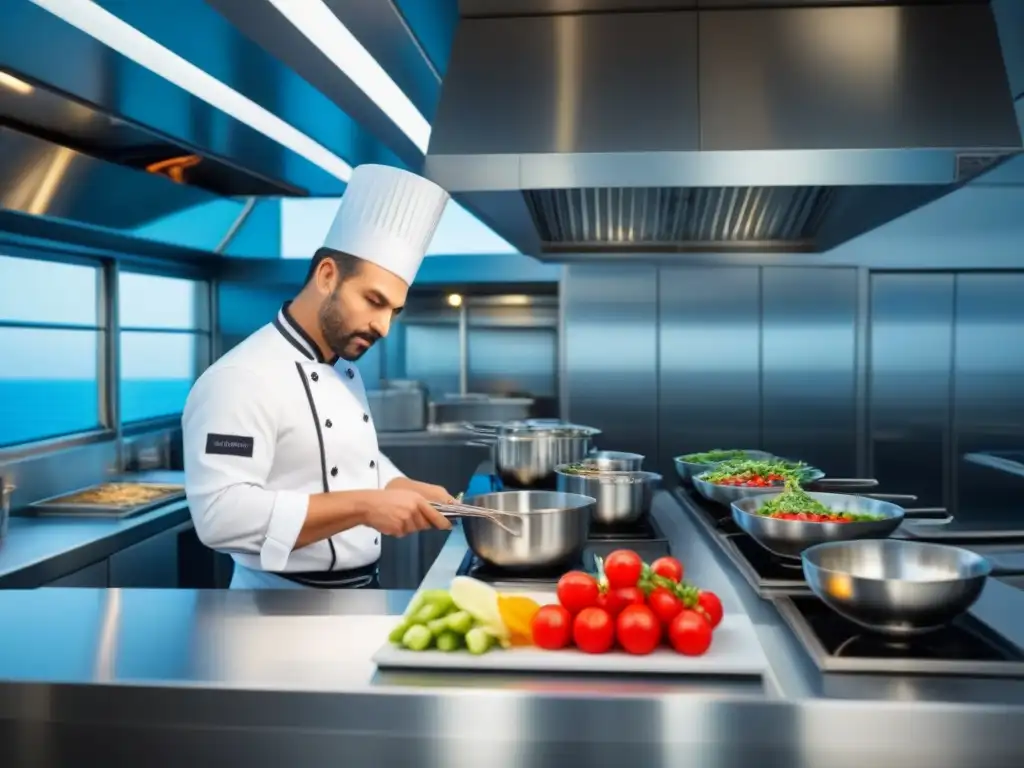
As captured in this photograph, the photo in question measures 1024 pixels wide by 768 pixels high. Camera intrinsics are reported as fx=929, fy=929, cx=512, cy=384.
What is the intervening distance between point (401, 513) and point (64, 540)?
5.87 feet

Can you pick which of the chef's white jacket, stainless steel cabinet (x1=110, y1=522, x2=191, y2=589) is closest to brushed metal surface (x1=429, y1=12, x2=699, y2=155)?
the chef's white jacket

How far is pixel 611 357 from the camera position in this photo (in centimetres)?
462

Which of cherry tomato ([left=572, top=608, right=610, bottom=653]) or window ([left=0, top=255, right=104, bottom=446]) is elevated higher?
window ([left=0, top=255, right=104, bottom=446])

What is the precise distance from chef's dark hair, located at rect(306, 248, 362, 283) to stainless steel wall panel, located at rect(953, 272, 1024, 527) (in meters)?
3.50

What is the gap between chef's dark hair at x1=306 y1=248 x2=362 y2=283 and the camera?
6.64 feet

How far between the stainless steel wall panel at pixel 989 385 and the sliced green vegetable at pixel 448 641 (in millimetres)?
3921

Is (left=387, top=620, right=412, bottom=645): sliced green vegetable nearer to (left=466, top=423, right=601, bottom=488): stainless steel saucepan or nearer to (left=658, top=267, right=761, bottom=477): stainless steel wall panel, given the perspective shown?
(left=466, top=423, right=601, bottom=488): stainless steel saucepan

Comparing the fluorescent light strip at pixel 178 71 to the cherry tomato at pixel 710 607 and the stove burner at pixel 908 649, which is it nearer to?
the cherry tomato at pixel 710 607

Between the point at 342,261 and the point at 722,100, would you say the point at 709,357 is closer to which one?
the point at 722,100

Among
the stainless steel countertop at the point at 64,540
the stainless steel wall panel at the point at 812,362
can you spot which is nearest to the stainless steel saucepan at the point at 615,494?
the stainless steel countertop at the point at 64,540

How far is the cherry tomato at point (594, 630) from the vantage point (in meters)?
1.27

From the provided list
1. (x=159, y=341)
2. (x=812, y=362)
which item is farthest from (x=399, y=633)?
(x=159, y=341)

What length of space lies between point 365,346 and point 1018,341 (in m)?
3.69

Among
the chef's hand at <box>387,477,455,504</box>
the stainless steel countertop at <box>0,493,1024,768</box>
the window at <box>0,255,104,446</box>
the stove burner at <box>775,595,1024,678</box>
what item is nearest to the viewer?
the stainless steel countertop at <box>0,493,1024,768</box>
